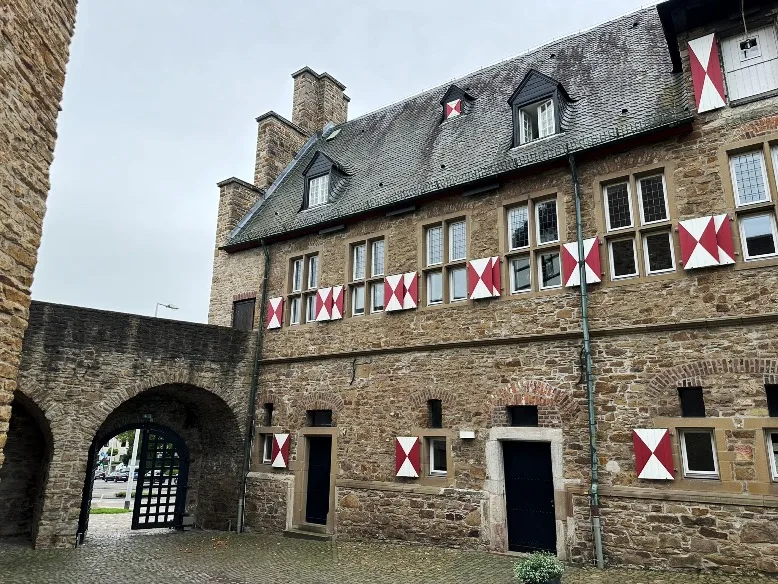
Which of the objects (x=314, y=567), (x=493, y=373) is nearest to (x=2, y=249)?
(x=314, y=567)

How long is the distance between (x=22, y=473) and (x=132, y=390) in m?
2.90

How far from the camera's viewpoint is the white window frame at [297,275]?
44.1 feet

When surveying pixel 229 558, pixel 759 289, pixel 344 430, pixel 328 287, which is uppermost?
pixel 328 287

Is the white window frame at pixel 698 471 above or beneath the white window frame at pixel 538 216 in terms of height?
beneath

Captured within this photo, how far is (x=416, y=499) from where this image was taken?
10086mm

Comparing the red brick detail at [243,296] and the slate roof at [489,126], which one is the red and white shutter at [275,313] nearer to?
the red brick detail at [243,296]

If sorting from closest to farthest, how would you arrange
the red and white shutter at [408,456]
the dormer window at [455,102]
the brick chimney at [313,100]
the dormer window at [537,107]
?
the red and white shutter at [408,456] → the dormer window at [537,107] → the dormer window at [455,102] → the brick chimney at [313,100]

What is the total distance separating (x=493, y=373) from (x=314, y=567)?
168 inches

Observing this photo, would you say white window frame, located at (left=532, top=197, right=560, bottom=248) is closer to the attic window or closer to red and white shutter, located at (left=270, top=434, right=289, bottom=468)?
the attic window

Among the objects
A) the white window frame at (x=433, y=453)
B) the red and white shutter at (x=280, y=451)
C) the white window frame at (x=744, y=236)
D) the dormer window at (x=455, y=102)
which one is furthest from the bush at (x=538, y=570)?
the dormer window at (x=455, y=102)

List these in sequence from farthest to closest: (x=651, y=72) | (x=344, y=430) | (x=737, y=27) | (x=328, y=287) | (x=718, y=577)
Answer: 1. (x=328, y=287)
2. (x=344, y=430)
3. (x=651, y=72)
4. (x=737, y=27)
5. (x=718, y=577)

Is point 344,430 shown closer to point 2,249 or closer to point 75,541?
point 75,541

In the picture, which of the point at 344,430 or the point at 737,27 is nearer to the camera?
the point at 737,27

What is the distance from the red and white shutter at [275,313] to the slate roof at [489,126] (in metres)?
1.69
